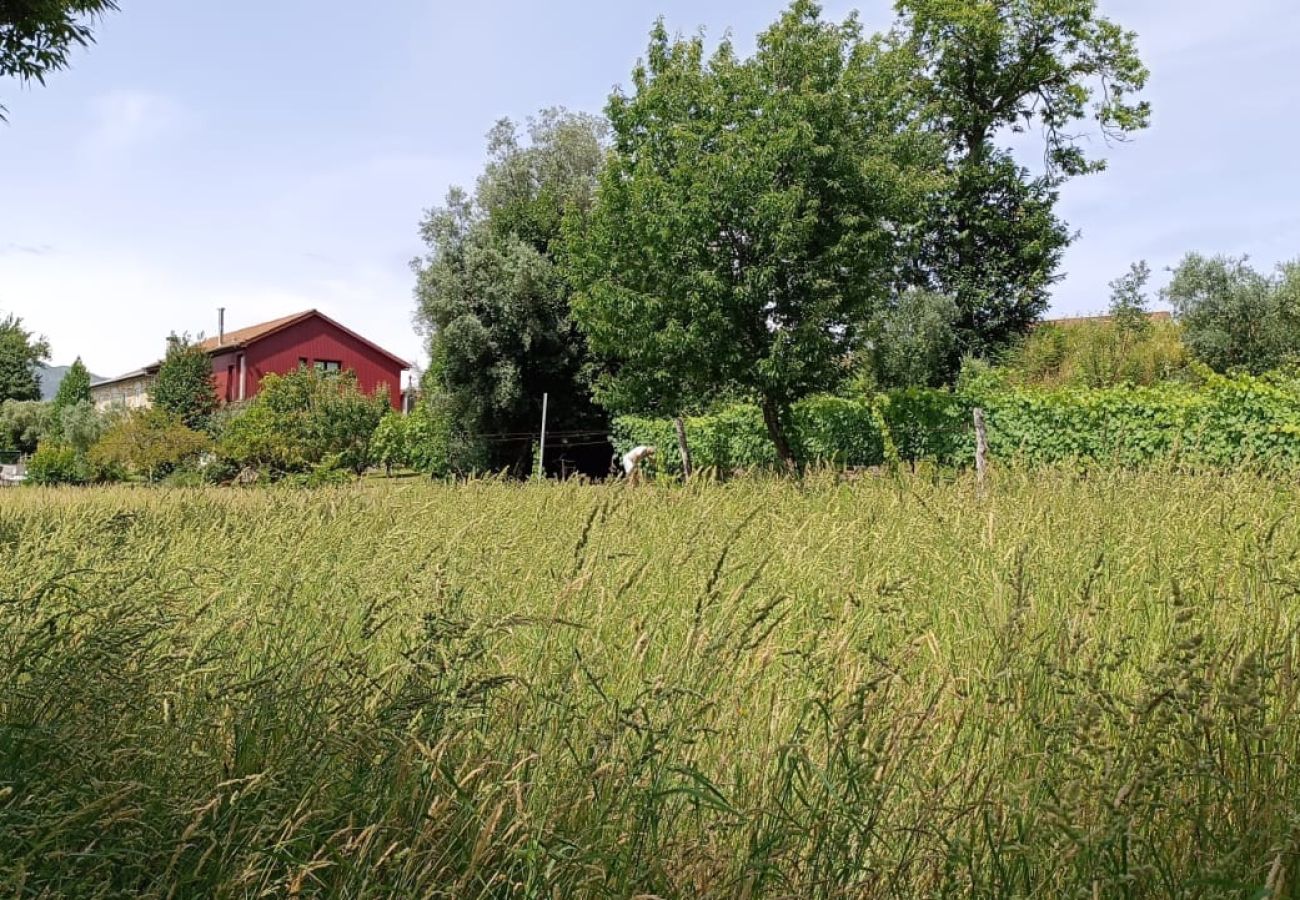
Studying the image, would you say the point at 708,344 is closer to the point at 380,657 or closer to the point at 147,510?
the point at 147,510

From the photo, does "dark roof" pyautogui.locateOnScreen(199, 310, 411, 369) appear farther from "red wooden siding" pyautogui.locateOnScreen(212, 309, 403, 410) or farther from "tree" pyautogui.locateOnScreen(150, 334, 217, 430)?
"tree" pyautogui.locateOnScreen(150, 334, 217, 430)

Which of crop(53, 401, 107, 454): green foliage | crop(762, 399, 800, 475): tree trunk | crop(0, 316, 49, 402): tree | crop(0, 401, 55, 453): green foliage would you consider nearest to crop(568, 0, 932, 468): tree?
crop(762, 399, 800, 475): tree trunk

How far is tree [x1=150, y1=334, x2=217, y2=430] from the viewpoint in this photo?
37.5 metres

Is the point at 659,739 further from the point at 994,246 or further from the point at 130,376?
the point at 130,376

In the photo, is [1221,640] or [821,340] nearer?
[1221,640]

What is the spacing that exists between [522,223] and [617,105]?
10907 mm

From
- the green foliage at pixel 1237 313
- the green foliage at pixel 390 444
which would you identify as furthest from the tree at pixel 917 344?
the green foliage at pixel 390 444

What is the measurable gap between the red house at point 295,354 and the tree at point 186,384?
810 centimetres

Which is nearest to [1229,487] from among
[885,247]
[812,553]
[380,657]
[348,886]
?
[812,553]

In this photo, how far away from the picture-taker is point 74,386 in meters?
51.5

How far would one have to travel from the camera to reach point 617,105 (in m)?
17.7

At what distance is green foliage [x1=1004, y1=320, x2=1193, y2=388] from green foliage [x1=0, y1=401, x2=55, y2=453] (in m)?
49.9

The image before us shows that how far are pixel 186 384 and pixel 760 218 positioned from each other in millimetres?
31369

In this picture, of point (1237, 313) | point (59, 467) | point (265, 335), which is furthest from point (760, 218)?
point (265, 335)
